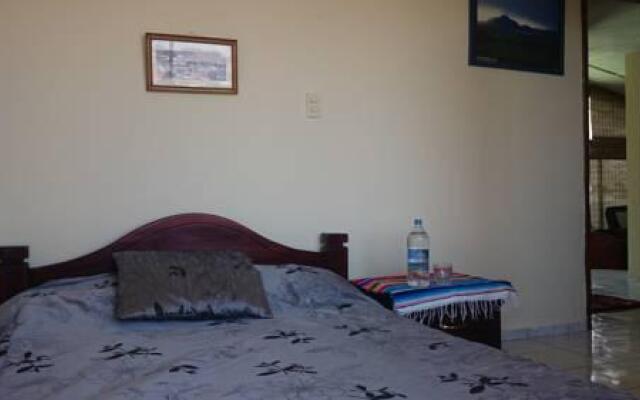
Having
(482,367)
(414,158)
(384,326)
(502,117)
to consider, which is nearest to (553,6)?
(502,117)

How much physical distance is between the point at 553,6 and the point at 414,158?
1368mm

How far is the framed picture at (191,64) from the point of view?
2574 millimetres

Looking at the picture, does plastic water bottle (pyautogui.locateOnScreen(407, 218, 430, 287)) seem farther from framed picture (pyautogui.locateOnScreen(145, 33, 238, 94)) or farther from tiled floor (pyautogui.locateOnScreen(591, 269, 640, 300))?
tiled floor (pyautogui.locateOnScreen(591, 269, 640, 300))

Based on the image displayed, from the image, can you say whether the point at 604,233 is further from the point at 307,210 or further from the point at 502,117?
the point at 307,210

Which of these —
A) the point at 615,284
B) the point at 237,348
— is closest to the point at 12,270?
the point at 237,348

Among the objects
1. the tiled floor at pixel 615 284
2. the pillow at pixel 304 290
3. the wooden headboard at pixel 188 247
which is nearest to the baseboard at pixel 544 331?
the wooden headboard at pixel 188 247

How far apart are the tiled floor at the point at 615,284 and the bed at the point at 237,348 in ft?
11.7

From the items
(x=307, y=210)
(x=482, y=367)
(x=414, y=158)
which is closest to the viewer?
(x=482, y=367)

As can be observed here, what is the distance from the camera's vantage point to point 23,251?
2305 mm

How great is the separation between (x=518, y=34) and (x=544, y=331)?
1768 millimetres

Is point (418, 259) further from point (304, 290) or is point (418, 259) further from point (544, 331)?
point (544, 331)

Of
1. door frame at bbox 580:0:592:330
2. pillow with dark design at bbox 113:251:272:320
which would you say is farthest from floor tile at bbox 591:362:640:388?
pillow with dark design at bbox 113:251:272:320

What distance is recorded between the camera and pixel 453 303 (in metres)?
2.50

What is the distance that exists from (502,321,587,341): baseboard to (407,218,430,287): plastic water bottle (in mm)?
939
